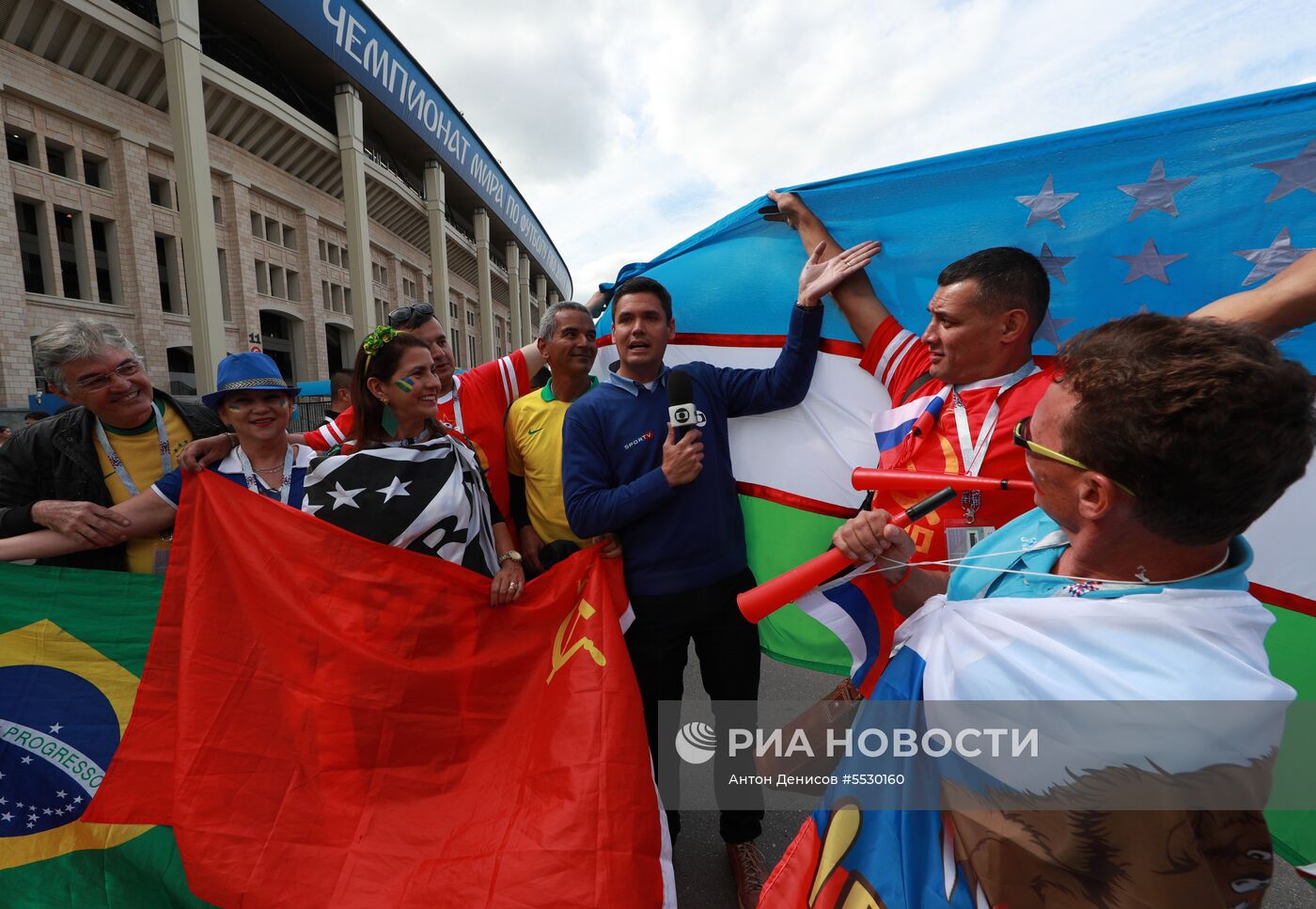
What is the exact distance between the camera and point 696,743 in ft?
8.44

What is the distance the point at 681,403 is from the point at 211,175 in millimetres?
23503

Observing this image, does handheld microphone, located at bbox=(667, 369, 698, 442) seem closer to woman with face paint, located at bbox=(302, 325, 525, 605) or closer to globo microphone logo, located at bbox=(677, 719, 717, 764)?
woman with face paint, located at bbox=(302, 325, 525, 605)

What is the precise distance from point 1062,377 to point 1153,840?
0.72 meters

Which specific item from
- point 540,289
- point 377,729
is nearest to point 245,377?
point 377,729

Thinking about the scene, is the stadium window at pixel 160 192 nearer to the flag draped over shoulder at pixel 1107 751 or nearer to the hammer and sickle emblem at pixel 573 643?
the hammer and sickle emblem at pixel 573 643

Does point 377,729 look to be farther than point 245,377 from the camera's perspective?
No

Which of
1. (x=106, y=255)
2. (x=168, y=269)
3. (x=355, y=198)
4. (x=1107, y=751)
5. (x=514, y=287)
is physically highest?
(x=514, y=287)

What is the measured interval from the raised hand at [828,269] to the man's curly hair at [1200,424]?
133 centimetres

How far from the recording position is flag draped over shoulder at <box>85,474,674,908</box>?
5.82 ft

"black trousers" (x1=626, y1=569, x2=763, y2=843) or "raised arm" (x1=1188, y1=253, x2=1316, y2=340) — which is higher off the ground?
"raised arm" (x1=1188, y1=253, x2=1316, y2=340)

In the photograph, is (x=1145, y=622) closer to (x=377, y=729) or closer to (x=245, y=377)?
(x=377, y=729)

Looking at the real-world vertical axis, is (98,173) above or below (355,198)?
below

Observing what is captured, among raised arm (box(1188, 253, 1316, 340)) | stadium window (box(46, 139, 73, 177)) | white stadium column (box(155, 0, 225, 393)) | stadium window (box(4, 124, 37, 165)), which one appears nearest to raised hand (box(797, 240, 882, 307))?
raised arm (box(1188, 253, 1316, 340))

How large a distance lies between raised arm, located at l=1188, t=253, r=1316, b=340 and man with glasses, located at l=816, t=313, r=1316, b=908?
0.86 meters
